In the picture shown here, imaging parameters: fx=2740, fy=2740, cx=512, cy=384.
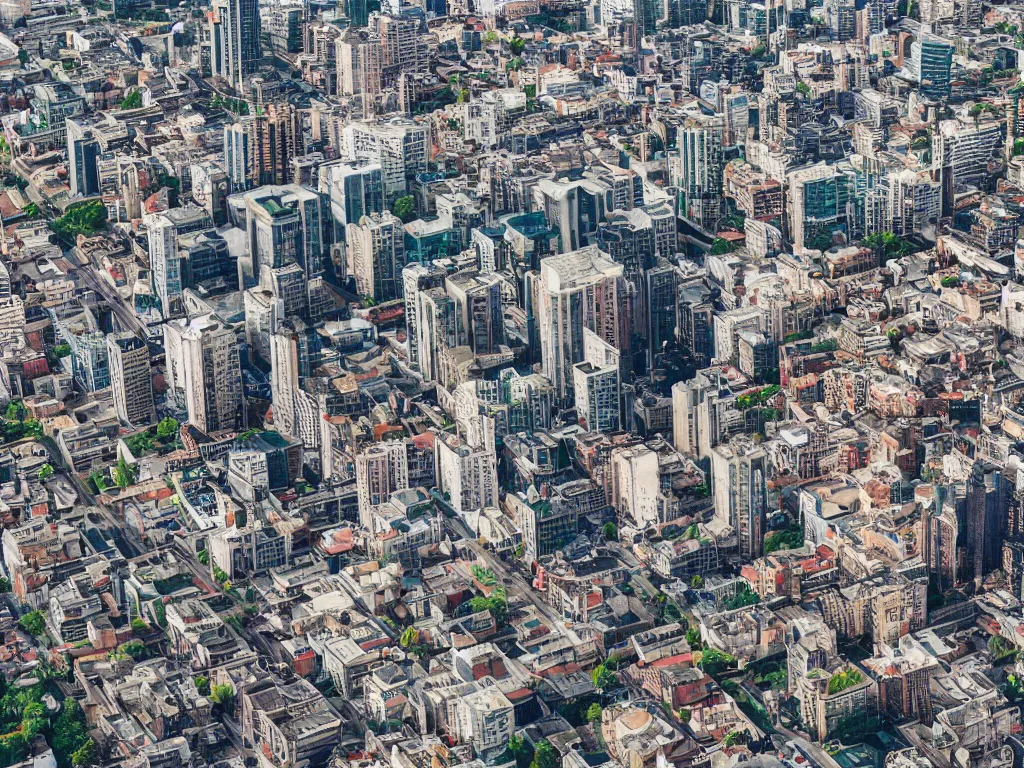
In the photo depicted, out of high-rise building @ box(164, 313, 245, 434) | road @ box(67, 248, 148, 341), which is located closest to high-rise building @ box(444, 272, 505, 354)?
high-rise building @ box(164, 313, 245, 434)

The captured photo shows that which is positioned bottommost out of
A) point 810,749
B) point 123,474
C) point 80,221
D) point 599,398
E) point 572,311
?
point 810,749

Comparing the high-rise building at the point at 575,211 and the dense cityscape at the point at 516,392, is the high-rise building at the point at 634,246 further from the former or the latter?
the high-rise building at the point at 575,211

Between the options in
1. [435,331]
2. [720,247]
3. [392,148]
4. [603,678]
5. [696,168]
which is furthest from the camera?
[392,148]

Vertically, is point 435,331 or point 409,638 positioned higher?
point 435,331

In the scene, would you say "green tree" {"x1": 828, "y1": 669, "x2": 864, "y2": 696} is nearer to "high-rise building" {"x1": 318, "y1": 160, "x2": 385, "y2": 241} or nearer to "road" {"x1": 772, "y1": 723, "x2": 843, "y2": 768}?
"road" {"x1": 772, "y1": 723, "x2": 843, "y2": 768}

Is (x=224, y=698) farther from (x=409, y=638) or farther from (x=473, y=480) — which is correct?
(x=473, y=480)

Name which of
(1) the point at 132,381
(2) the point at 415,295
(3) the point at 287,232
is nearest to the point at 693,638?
(2) the point at 415,295

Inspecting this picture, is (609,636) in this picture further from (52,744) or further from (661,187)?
(661,187)

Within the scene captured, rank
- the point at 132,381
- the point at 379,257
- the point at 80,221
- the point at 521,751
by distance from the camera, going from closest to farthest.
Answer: the point at 521,751 → the point at 132,381 → the point at 379,257 → the point at 80,221
